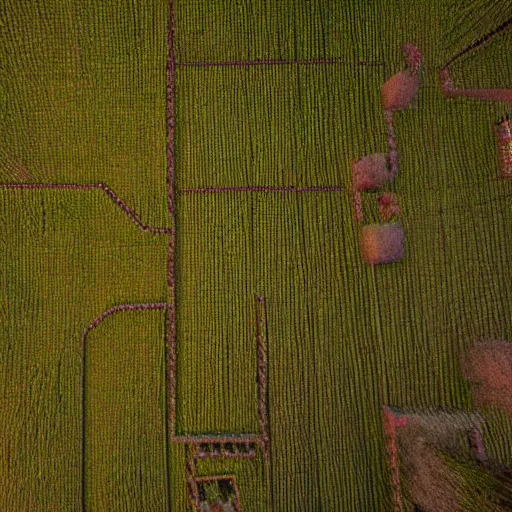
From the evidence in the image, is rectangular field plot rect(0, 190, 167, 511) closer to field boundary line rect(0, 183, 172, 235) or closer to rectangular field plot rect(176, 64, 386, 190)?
field boundary line rect(0, 183, 172, 235)

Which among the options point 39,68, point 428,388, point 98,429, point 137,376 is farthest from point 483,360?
point 39,68

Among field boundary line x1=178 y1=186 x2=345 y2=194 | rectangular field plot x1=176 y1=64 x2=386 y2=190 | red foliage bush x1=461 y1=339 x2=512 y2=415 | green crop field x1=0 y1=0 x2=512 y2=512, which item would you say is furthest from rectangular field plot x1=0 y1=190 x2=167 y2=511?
red foliage bush x1=461 y1=339 x2=512 y2=415

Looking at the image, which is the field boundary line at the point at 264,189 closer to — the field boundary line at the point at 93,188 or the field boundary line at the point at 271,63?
the field boundary line at the point at 93,188

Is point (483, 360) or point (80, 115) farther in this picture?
point (80, 115)

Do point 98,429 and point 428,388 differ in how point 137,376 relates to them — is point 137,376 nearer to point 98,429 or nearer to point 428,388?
point 98,429

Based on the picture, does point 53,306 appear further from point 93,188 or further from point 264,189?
point 264,189

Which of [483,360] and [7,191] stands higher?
[7,191]

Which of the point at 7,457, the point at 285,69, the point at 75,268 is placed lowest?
the point at 7,457

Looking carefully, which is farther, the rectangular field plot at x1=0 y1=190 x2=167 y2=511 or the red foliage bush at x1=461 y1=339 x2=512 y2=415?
the rectangular field plot at x1=0 y1=190 x2=167 y2=511
